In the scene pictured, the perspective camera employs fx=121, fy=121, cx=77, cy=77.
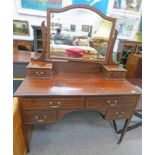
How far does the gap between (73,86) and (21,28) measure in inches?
78.6

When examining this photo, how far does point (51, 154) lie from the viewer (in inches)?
53.6

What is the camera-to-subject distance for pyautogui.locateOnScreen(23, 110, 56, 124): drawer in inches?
42.3

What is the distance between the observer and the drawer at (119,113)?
4.07 feet

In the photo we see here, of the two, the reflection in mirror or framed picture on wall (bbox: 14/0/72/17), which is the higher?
framed picture on wall (bbox: 14/0/72/17)

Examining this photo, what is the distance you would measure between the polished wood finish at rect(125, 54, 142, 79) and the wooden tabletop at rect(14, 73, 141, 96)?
1.71 metres

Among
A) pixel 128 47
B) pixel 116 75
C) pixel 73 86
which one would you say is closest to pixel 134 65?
pixel 128 47

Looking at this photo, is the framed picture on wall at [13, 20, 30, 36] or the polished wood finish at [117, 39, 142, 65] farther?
the polished wood finish at [117, 39, 142, 65]

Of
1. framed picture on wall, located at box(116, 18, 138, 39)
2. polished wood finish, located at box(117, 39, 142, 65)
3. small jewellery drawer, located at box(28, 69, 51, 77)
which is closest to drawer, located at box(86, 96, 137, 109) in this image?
small jewellery drawer, located at box(28, 69, 51, 77)

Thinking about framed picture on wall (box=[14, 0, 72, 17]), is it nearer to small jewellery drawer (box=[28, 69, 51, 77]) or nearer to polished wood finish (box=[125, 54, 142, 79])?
small jewellery drawer (box=[28, 69, 51, 77])

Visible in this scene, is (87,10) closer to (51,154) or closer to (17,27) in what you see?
(51,154)

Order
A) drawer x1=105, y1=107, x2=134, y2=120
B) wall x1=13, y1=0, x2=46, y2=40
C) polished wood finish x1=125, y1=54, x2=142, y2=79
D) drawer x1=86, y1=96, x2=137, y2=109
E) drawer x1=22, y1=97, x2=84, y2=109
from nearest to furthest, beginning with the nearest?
1. drawer x1=22, y1=97, x2=84, y2=109
2. drawer x1=86, y1=96, x2=137, y2=109
3. drawer x1=105, y1=107, x2=134, y2=120
4. wall x1=13, y1=0, x2=46, y2=40
5. polished wood finish x1=125, y1=54, x2=142, y2=79

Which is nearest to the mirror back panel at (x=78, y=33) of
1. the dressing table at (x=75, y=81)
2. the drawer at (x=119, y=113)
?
the dressing table at (x=75, y=81)

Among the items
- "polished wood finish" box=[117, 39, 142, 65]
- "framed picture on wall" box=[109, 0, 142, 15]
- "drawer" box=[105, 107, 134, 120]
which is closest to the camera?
"drawer" box=[105, 107, 134, 120]

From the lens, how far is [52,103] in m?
1.06
